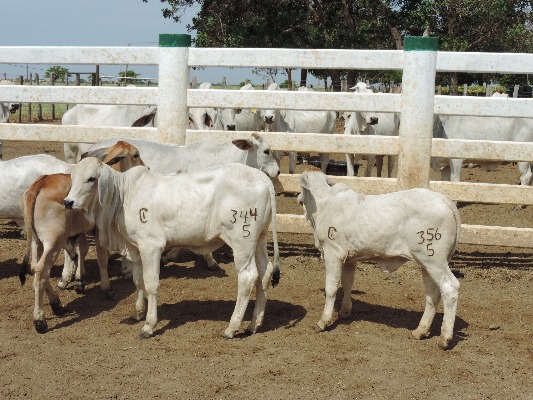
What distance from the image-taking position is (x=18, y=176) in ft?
26.5

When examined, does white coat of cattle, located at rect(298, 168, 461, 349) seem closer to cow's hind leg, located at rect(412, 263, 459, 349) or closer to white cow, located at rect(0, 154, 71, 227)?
cow's hind leg, located at rect(412, 263, 459, 349)

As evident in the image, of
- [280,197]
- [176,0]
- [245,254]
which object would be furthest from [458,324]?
[176,0]

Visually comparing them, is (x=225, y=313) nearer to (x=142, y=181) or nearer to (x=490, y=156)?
(x=142, y=181)

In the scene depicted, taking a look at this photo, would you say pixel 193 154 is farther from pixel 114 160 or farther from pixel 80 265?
pixel 80 265

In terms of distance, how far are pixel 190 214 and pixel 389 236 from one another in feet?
5.28

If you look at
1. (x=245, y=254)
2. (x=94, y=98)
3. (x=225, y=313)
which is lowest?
(x=225, y=313)

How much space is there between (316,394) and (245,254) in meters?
1.52

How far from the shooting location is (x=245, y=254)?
6492 mm

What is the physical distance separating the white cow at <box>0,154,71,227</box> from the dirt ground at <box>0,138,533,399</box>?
0.75 m

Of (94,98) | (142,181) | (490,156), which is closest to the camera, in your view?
(142,181)

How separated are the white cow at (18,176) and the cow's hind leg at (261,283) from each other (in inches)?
94.5

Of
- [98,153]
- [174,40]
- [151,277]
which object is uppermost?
[174,40]

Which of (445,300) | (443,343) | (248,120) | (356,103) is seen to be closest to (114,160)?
(356,103)

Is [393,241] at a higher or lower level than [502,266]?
higher
